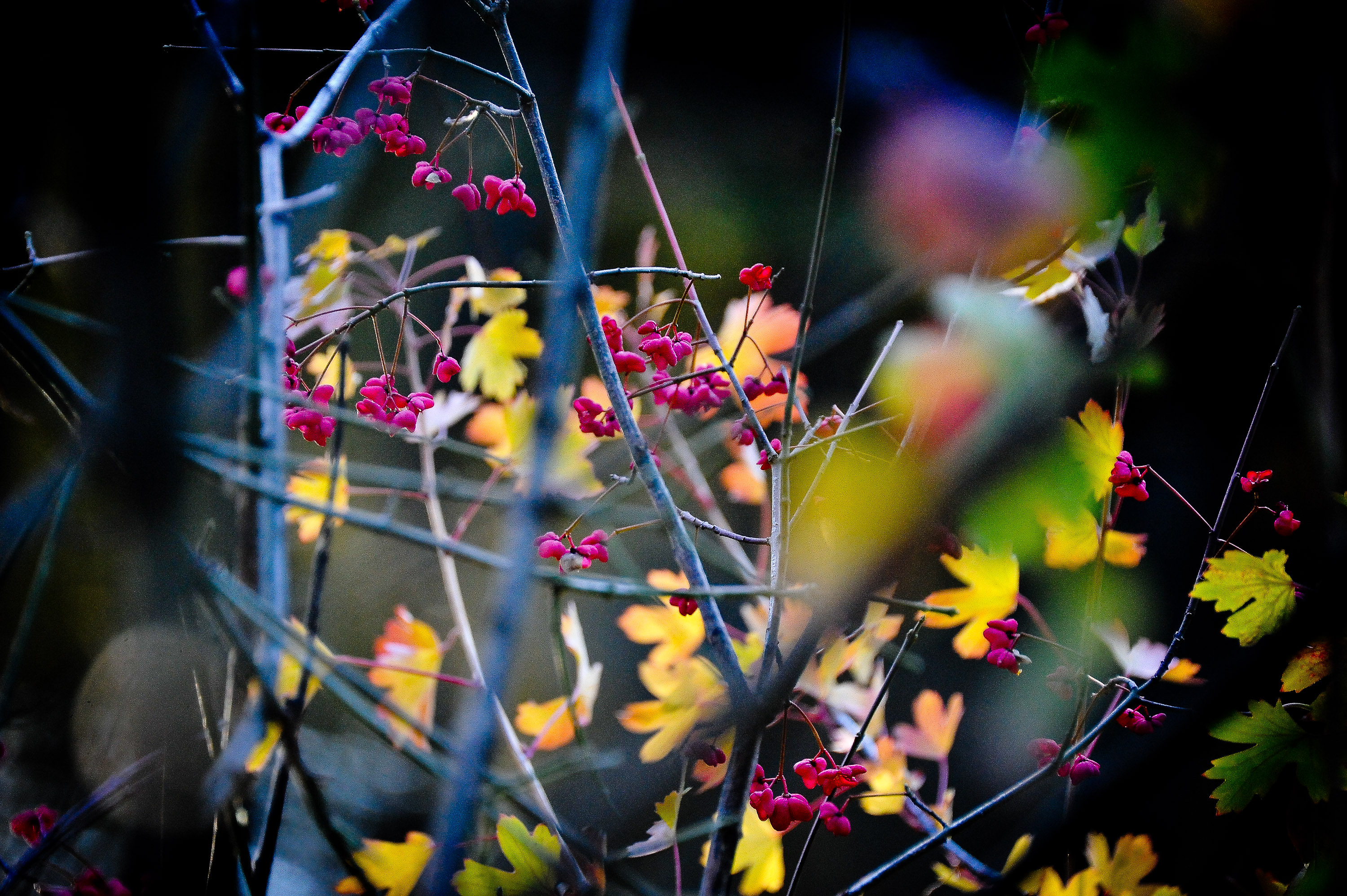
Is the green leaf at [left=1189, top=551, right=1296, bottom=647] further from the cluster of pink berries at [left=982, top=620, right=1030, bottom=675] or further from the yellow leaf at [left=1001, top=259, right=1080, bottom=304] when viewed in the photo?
the yellow leaf at [left=1001, top=259, right=1080, bottom=304]

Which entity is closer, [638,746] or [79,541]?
[79,541]

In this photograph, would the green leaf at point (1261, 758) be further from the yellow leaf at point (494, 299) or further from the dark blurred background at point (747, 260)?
the yellow leaf at point (494, 299)

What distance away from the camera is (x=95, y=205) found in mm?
485

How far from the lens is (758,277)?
76 cm

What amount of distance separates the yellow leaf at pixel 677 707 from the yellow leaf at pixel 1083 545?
44 cm

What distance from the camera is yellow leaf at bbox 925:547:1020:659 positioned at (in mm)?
823

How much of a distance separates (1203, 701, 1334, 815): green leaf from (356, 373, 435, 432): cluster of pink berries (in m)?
0.88

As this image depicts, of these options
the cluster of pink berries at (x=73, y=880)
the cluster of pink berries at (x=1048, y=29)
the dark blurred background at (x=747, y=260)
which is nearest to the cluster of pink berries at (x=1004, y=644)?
the dark blurred background at (x=747, y=260)

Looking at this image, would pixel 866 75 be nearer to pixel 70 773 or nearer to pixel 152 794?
pixel 152 794

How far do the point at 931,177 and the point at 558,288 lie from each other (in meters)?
0.66

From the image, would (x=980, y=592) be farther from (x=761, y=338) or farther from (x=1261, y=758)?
(x=761, y=338)

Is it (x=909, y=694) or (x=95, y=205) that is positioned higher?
(x=95, y=205)

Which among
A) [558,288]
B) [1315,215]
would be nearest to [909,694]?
[1315,215]

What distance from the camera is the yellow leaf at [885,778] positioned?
3.20 ft
